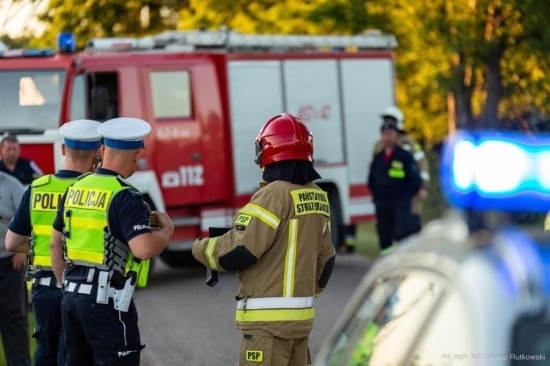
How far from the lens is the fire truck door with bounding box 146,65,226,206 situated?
1412cm

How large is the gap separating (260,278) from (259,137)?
640 millimetres

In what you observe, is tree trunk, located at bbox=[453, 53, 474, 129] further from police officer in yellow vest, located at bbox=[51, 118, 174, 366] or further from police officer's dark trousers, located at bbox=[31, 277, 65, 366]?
police officer in yellow vest, located at bbox=[51, 118, 174, 366]

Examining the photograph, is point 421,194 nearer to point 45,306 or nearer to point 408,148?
point 408,148

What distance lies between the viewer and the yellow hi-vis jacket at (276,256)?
207 inches

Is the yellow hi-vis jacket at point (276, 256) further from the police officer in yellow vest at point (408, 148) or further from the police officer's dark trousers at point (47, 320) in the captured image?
the police officer in yellow vest at point (408, 148)

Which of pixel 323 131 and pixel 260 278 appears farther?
pixel 323 131

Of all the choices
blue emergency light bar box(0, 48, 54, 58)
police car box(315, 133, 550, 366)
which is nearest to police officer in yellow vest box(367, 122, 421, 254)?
blue emergency light bar box(0, 48, 54, 58)

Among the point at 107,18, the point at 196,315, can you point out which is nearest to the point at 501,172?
the point at 196,315

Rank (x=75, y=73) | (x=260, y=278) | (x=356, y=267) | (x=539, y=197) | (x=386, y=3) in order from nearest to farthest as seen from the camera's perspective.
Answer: (x=539, y=197) → (x=260, y=278) → (x=75, y=73) → (x=356, y=267) → (x=386, y=3)

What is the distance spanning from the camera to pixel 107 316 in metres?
5.42

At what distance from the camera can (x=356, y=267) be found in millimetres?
15977

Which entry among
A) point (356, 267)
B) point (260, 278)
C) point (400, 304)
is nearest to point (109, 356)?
point (260, 278)

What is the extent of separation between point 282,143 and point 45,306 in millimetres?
1698

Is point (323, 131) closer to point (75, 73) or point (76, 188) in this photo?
point (75, 73)
